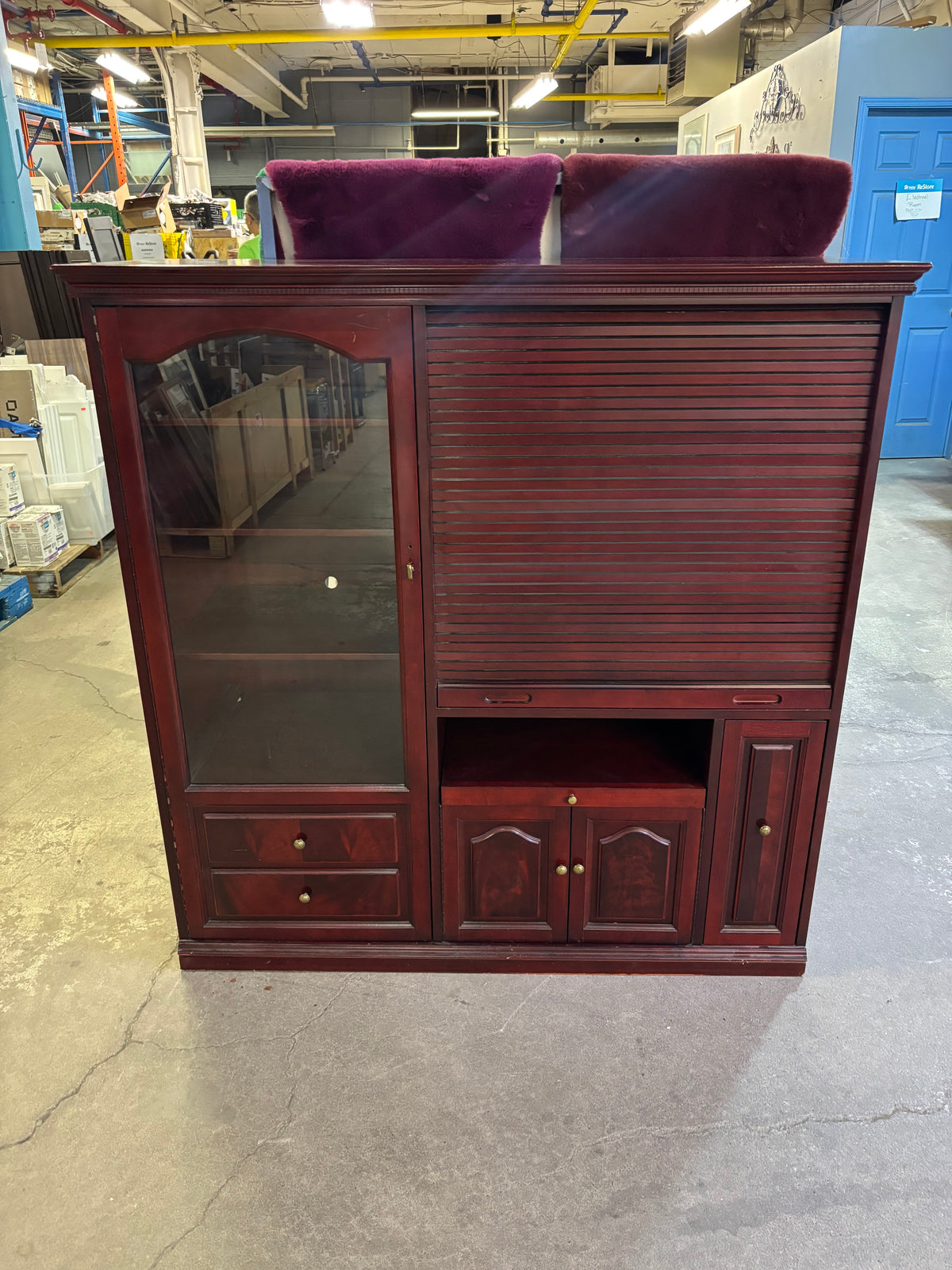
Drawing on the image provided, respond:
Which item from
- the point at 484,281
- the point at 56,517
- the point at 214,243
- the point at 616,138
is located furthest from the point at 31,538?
the point at 616,138

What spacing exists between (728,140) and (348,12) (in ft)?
11.0

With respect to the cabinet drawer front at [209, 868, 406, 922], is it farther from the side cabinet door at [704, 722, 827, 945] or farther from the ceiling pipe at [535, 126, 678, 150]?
the ceiling pipe at [535, 126, 678, 150]

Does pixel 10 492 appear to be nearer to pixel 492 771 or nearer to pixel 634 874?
pixel 492 771

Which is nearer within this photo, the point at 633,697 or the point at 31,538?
the point at 633,697

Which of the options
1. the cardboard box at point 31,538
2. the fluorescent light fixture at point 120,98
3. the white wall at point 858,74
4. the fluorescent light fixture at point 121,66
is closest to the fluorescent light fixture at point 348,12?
the fluorescent light fixture at point 121,66

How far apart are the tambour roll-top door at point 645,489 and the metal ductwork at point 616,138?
11.4m

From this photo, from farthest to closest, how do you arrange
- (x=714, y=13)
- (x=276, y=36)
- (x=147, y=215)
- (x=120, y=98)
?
(x=120, y=98)
(x=276, y=36)
(x=714, y=13)
(x=147, y=215)

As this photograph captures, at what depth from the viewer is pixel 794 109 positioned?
245 inches

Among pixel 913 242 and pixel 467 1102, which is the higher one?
pixel 913 242

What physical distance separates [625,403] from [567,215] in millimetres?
391

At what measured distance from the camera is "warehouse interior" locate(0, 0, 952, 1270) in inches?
60.4

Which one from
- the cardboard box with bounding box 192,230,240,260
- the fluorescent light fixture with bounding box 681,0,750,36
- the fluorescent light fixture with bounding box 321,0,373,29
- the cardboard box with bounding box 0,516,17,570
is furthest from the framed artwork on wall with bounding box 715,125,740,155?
the cardboard box with bounding box 0,516,17,570

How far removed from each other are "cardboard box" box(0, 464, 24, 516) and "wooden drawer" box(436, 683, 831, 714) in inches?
135

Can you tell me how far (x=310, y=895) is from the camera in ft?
6.62
